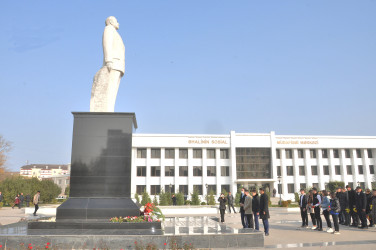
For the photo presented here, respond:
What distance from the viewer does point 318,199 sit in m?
12.2

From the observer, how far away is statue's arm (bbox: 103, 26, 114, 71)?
11781 millimetres

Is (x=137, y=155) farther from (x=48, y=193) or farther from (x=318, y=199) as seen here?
(x=318, y=199)

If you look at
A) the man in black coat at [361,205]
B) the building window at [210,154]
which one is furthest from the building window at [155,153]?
the man in black coat at [361,205]

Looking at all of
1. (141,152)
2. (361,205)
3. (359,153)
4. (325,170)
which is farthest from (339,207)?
(359,153)

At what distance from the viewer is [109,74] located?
464 inches

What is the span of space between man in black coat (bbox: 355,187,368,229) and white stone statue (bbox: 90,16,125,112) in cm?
1060

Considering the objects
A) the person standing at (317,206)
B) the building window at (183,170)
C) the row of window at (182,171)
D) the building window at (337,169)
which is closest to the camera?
the person standing at (317,206)

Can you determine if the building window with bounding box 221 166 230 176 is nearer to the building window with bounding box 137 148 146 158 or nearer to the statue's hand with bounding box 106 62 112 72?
the building window with bounding box 137 148 146 158

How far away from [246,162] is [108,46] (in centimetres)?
4374

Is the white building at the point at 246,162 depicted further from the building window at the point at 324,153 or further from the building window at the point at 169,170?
the building window at the point at 324,153

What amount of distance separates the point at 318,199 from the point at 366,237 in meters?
2.43

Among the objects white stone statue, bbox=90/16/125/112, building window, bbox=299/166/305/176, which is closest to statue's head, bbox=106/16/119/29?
white stone statue, bbox=90/16/125/112

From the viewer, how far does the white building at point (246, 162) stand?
167ft

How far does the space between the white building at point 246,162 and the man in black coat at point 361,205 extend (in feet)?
124
